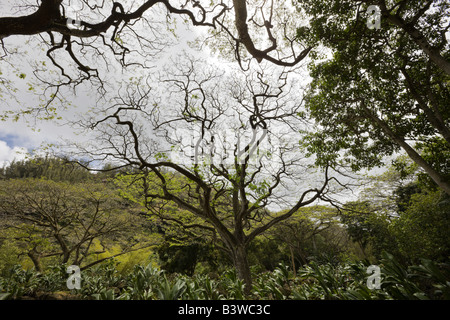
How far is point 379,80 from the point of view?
565 centimetres

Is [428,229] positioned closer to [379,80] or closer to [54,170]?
[379,80]

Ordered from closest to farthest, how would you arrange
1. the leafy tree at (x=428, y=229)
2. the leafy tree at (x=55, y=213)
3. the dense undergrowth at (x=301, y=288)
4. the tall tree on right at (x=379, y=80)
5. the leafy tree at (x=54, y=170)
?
the dense undergrowth at (x=301, y=288) < the tall tree on right at (x=379, y=80) < the leafy tree at (x=54, y=170) < the leafy tree at (x=428, y=229) < the leafy tree at (x=55, y=213)

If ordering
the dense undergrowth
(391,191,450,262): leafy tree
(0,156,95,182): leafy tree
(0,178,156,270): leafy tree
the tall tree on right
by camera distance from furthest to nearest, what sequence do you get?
(0,178,156,270): leafy tree < (391,191,450,262): leafy tree < (0,156,95,182): leafy tree < the tall tree on right < the dense undergrowth

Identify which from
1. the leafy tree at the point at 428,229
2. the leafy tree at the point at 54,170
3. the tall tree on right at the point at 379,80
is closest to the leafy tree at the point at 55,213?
the leafy tree at the point at 54,170

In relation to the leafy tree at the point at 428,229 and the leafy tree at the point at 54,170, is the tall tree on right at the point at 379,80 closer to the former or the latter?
the leafy tree at the point at 428,229

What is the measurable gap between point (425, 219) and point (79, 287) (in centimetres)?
1201

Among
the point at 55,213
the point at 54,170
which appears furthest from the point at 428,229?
the point at 54,170

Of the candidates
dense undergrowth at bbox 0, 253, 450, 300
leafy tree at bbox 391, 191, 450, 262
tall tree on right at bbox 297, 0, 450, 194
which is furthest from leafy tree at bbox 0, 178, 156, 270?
leafy tree at bbox 391, 191, 450, 262

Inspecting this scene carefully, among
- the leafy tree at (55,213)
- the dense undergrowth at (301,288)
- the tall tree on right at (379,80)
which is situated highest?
the tall tree on right at (379,80)

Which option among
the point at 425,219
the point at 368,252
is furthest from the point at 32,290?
the point at 368,252

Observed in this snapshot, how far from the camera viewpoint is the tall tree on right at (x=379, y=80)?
15.0 ft

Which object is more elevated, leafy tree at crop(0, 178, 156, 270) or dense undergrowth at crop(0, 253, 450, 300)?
leafy tree at crop(0, 178, 156, 270)

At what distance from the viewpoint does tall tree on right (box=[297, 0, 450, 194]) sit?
15.0 ft

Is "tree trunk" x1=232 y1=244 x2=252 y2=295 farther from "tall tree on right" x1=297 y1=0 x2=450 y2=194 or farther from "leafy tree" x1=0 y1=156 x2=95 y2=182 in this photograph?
"leafy tree" x1=0 y1=156 x2=95 y2=182
